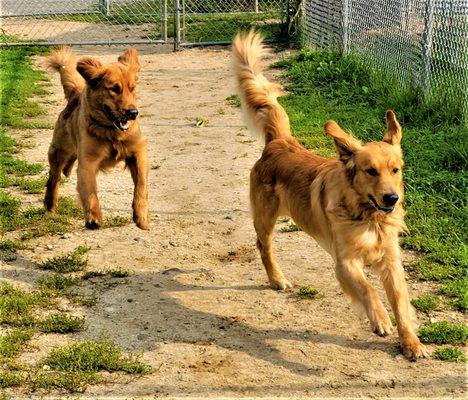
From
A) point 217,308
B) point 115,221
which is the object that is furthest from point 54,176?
point 217,308

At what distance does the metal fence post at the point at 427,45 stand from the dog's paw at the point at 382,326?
216 inches

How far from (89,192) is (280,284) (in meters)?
1.69

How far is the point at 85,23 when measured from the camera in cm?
1744

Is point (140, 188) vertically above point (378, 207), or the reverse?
point (378, 207)

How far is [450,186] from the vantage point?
7094 mm

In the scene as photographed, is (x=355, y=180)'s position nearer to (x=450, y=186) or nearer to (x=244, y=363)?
(x=244, y=363)

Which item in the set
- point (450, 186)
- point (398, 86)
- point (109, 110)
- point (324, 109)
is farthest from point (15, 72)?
point (450, 186)

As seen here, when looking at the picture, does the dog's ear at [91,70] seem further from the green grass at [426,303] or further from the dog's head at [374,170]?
the green grass at [426,303]

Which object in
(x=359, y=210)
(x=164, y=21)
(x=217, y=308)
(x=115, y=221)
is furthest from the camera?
(x=164, y=21)

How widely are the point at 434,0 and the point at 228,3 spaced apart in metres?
9.36

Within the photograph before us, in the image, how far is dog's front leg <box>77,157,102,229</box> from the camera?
242 inches

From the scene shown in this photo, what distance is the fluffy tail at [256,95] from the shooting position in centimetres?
594

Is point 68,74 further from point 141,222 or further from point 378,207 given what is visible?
point 378,207

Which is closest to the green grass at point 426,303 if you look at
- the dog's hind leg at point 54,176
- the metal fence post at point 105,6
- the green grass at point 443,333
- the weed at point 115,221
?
the green grass at point 443,333
